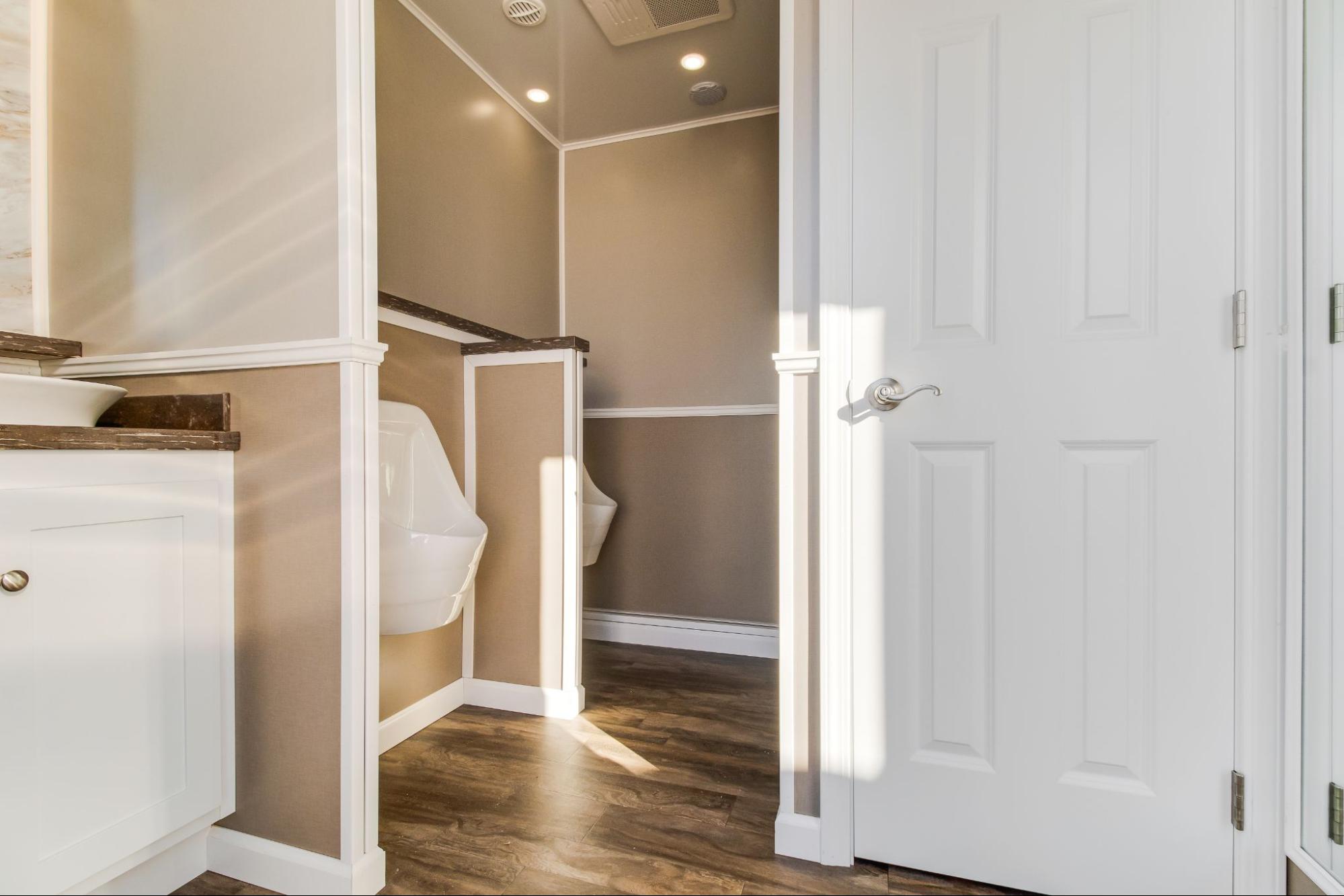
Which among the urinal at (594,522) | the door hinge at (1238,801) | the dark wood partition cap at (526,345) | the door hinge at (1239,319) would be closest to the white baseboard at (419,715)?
the urinal at (594,522)

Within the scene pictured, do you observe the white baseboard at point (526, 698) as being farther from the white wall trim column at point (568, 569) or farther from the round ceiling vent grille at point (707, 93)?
the round ceiling vent grille at point (707, 93)

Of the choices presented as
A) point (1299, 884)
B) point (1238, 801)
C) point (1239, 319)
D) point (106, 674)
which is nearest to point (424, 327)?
point (106, 674)

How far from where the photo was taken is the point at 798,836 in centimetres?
125

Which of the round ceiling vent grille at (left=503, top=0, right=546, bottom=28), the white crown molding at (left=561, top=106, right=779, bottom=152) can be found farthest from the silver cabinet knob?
the white crown molding at (left=561, top=106, right=779, bottom=152)

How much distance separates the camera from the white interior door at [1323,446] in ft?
3.09

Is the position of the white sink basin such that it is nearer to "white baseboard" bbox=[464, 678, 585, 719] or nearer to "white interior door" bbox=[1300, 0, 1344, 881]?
"white baseboard" bbox=[464, 678, 585, 719]

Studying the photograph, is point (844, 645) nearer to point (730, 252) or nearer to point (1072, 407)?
point (1072, 407)

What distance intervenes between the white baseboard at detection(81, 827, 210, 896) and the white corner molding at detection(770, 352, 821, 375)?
1.52m

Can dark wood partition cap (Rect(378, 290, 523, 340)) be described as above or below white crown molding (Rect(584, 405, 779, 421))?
above

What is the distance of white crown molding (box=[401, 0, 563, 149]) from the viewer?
2.02 metres

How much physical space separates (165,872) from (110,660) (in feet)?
1.55

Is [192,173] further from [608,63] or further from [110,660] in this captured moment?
[608,63]

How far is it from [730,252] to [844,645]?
1.92 metres

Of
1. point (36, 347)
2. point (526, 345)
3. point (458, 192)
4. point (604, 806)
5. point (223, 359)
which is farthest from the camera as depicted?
point (458, 192)
